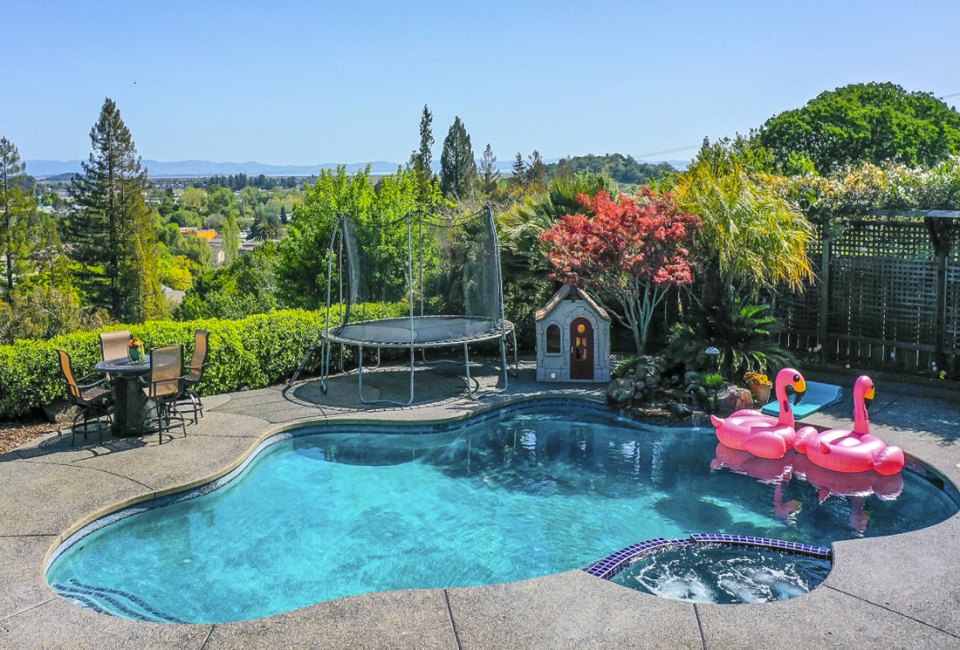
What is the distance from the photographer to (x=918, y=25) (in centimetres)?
1466

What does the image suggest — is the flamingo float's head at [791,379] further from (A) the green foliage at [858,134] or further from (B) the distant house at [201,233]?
(B) the distant house at [201,233]

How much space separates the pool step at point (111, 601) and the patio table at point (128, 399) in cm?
274

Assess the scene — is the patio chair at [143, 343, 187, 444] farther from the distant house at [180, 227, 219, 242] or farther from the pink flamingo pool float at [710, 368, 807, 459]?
the distant house at [180, 227, 219, 242]

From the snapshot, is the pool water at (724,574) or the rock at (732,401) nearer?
the pool water at (724,574)

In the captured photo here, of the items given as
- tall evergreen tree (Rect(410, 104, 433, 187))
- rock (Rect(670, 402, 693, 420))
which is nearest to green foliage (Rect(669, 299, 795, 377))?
rock (Rect(670, 402, 693, 420))

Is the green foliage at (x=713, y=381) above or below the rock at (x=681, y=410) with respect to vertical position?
above

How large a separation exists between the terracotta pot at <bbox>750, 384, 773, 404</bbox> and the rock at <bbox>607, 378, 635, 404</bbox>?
144 cm

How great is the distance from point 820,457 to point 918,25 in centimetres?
1109

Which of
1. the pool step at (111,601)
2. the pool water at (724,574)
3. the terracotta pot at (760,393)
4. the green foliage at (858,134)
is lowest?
the pool step at (111,601)

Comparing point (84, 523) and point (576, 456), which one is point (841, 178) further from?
point (84, 523)

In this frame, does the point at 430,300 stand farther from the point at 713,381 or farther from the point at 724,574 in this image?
the point at 724,574

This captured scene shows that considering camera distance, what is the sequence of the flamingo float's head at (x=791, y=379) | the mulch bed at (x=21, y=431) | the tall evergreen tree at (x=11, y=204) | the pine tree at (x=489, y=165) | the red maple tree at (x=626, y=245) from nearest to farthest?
the flamingo float's head at (x=791, y=379), the mulch bed at (x=21, y=431), the red maple tree at (x=626, y=245), the tall evergreen tree at (x=11, y=204), the pine tree at (x=489, y=165)

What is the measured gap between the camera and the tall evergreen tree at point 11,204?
39094mm

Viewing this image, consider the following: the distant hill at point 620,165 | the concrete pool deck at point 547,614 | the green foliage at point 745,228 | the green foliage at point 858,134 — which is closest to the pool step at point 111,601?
the concrete pool deck at point 547,614
